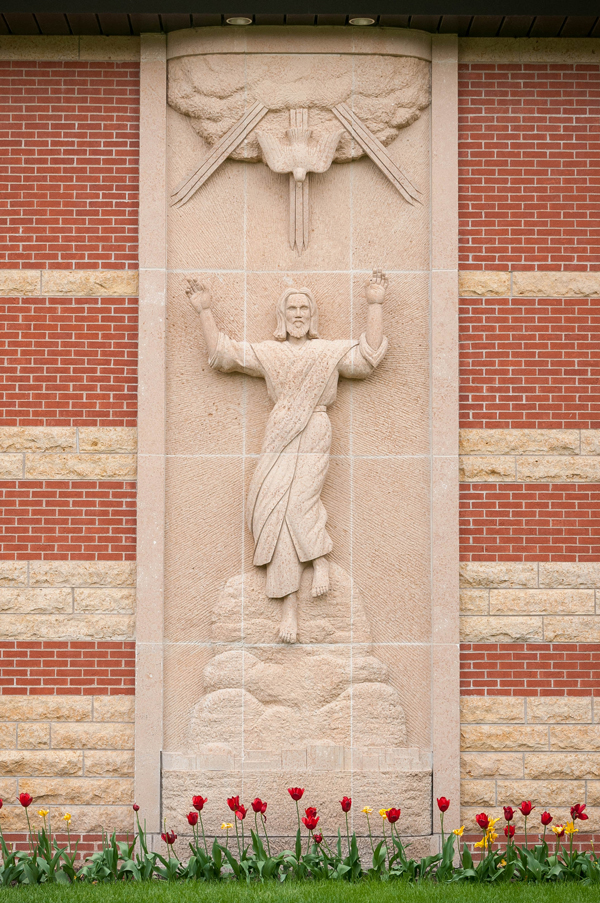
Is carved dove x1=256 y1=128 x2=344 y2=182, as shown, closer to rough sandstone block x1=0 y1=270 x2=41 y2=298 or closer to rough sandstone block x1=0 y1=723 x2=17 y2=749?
rough sandstone block x1=0 y1=270 x2=41 y2=298

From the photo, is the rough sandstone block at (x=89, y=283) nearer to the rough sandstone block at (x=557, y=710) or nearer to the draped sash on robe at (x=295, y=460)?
the draped sash on robe at (x=295, y=460)

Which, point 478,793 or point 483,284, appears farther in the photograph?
point 483,284

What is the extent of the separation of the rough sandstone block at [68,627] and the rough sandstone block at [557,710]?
10.6 ft

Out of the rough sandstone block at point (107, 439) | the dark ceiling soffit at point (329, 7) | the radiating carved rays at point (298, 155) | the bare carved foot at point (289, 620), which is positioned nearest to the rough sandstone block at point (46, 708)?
the bare carved foot at point (289, 620)

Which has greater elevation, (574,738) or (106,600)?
(106,600)

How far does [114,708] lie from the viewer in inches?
337

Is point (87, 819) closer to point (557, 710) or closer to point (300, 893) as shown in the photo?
point (300, 893)

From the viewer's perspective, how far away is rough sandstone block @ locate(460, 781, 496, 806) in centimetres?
853

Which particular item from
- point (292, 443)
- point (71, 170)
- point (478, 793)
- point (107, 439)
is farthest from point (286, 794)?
point (71, 170)

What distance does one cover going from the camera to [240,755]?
8.44 metres

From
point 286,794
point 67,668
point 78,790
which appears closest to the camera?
point 286,794

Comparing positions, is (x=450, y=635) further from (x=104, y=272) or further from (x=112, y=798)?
(x=104, y=272)

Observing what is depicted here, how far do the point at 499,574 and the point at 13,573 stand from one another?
12.7ft

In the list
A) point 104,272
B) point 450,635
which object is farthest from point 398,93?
point 450,635
